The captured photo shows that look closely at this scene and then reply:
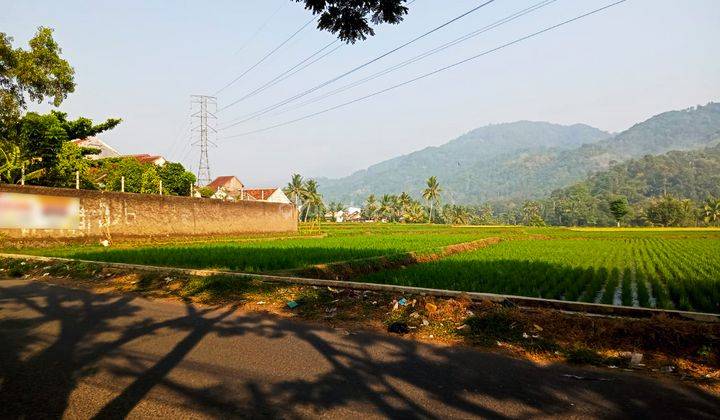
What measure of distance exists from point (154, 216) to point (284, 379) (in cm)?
2474

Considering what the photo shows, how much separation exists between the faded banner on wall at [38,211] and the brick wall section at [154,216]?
22 centimetres

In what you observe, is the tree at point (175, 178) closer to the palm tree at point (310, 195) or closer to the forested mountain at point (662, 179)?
the palm tree at point (310, 195)

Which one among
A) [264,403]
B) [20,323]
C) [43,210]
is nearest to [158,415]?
[264,403]

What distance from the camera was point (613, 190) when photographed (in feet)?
514

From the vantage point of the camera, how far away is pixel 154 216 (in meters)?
25.6

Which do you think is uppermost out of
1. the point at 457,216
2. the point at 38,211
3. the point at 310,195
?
the point at 310,195

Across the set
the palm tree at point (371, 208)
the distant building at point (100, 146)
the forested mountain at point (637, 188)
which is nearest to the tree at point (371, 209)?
the palm tree at point (371, 208)

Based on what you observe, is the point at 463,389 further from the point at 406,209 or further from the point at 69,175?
the point at 406,209

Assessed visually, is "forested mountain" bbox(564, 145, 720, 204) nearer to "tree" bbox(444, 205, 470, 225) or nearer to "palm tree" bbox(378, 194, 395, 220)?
"tree" bbox(444, 205, 470, 225)

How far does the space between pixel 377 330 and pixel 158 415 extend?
3456mm

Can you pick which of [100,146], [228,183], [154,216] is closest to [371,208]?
[228,183]

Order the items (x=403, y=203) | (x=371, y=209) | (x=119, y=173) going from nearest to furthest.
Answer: (x=119, y=173)
(x=403, y=203)
(x=371, y=209)

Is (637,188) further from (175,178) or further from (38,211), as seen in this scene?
(38,211)

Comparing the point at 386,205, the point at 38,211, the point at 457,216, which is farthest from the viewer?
the point at 386,205
